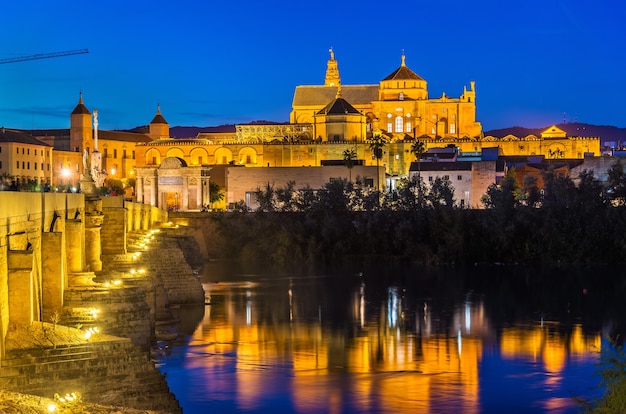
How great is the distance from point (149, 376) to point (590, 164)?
6947 centimetres

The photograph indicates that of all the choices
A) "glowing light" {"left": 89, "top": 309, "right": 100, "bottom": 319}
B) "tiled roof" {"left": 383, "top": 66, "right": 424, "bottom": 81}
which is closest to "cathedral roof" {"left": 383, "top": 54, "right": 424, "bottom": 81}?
"tiled roof" {"left": 383, "top": 66, "right": 424, "bottom": 81}

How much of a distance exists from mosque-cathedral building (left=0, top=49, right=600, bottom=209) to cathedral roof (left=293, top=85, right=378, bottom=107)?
0.10m

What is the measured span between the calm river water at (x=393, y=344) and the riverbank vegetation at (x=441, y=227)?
8.14 metres

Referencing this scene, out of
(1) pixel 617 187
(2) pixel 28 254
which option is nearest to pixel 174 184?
(1) pixel 617 187

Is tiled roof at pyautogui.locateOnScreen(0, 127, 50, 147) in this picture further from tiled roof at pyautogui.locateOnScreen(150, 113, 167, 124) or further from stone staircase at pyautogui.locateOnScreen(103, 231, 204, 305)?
stone staircase at pyautogui.locateOnScreen(103, 231, 204, 305)

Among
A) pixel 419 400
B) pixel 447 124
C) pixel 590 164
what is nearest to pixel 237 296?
pixel 419 400

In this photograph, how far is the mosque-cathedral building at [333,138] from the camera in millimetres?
90812

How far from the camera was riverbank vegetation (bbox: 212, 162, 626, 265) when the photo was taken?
5650 cm

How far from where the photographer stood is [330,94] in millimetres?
103938

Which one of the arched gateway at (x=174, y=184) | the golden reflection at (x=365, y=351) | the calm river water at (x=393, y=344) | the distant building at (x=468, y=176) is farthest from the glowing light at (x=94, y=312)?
the distant building at (x=468, y=176)

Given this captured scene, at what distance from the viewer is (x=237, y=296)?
40.2 metres

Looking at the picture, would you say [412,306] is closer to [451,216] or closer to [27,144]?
[451,216]

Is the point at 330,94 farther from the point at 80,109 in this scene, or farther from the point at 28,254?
the point at 28,254

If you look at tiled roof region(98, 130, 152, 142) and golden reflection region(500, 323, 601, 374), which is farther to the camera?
tiled roof region(98, 130, 152, 142)
